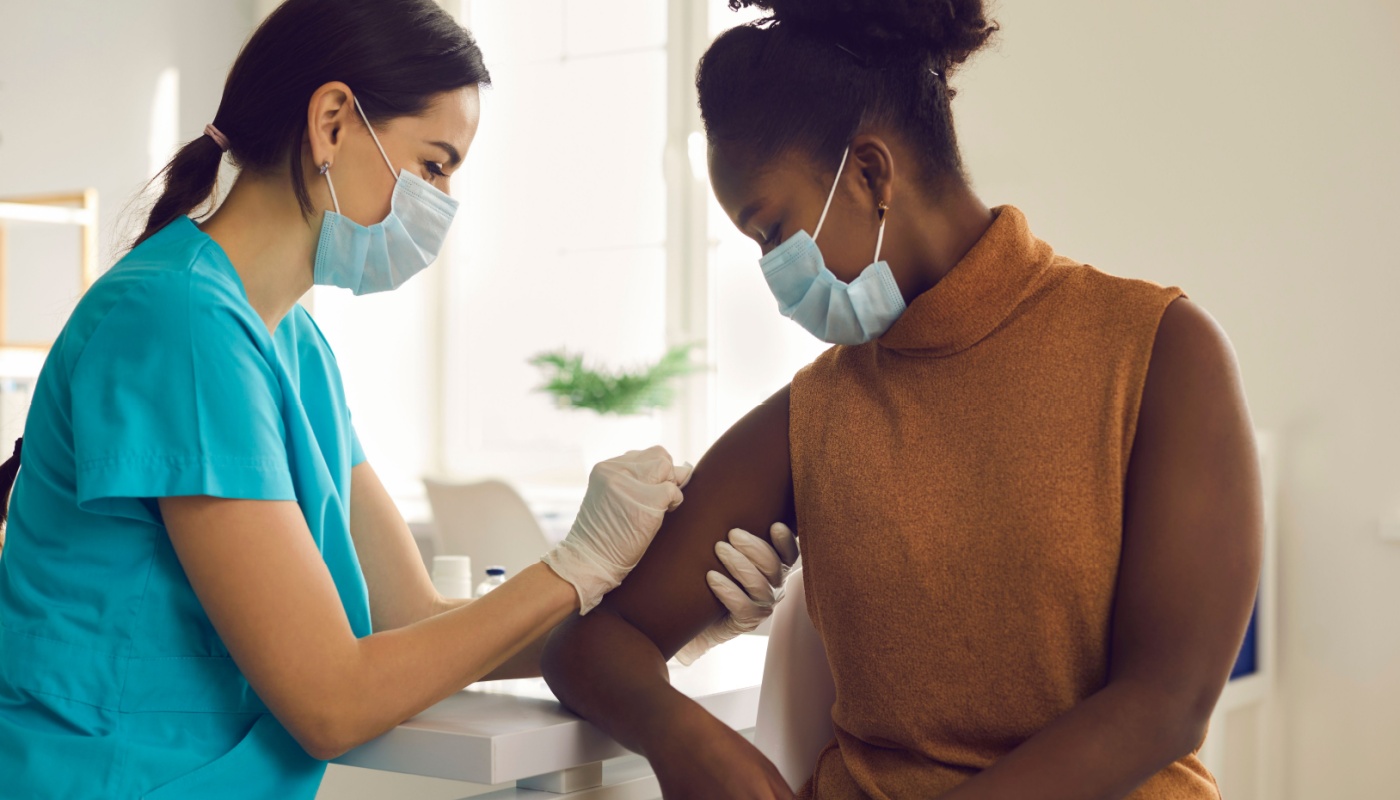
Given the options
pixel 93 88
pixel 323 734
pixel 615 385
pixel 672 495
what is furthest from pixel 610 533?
pixel 93 88

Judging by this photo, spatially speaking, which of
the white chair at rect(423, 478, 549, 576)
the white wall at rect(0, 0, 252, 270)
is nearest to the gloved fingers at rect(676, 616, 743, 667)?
the white chair at rect(423, 478, 549, 576)

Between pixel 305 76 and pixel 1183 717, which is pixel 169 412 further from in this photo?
pixel 1183 717

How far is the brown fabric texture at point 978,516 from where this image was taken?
92 cm

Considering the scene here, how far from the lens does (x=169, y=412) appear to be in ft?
3.10

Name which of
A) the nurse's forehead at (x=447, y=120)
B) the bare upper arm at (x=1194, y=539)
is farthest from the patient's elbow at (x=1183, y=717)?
the nurse's forehead at (x=447, y=120)

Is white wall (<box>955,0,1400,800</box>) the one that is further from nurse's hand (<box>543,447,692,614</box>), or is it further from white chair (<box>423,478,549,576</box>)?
nurse's hand (<box>543,447,692,614</box>)

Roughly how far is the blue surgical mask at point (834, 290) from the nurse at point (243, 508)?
0.20 metres

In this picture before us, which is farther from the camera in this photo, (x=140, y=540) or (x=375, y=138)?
(x=375, y=138)

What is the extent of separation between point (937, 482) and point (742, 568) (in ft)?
0.70

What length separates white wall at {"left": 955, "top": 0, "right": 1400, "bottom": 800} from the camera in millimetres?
2338

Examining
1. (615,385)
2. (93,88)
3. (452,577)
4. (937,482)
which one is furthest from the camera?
(93,88)

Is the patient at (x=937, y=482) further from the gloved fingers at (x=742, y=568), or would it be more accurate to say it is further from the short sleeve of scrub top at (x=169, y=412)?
the short sleeve of scrub top at (x=169, y=412)

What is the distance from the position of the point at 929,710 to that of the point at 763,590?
0.68ft

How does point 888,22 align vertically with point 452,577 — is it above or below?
above
